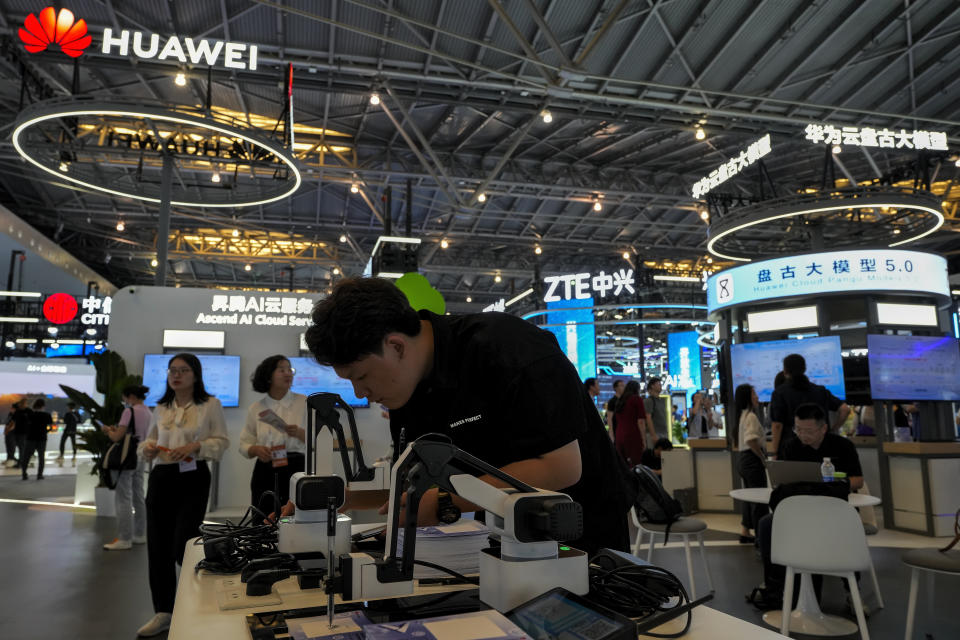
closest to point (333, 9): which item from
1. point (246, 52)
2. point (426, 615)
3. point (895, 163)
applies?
point (246, 52)

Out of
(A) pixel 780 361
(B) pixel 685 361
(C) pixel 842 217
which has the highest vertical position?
(C) pixel 842 217

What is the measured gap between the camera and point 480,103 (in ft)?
30.1

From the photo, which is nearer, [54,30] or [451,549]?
[451,549]

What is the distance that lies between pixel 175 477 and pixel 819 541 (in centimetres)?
319

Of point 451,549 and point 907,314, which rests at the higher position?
point 907,314

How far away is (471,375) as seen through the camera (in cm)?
142

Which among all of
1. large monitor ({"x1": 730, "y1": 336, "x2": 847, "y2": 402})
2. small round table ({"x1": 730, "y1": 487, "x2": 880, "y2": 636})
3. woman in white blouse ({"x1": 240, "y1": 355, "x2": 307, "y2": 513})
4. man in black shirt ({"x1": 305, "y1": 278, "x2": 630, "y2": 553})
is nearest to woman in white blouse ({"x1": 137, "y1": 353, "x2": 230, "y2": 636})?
woman in white blouse ({"x1": 240, "y1": 355, "x2": 307, "y2": 513})

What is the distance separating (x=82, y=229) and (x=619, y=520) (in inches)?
647

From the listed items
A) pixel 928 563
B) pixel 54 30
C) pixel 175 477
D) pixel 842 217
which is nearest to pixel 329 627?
pixel 175 477

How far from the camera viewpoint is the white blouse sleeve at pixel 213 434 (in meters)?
3.47

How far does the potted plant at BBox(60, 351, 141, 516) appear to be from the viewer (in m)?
7.49

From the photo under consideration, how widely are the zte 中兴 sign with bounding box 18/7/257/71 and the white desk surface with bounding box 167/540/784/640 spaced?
21.7 ft

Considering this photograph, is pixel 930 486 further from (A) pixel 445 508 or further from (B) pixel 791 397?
(A) pixel 445 508

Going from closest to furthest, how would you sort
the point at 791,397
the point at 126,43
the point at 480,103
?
the point at 791,397 < the point at 126,43 < the point at 480,103
